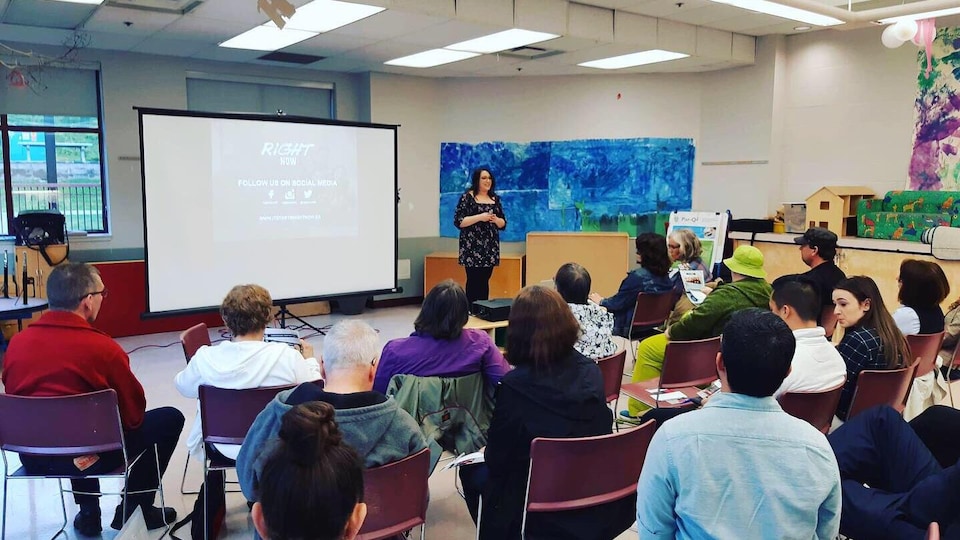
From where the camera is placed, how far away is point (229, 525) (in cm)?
301

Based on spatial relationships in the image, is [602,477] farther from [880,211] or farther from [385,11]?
[880,211]

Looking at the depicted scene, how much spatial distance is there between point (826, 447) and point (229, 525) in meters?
2.50

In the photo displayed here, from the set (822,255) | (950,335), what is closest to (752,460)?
(822,255)

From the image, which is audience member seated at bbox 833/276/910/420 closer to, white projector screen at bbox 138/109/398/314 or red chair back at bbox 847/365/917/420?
red chair back at bbox 847/365/917/420

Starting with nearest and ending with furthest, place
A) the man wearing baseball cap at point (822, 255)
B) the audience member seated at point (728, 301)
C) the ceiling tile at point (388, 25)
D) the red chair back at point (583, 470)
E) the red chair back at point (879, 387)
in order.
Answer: the red chair back at point (583, 470)
the red chair back at point (879, 387)
the audience member seated at point (728, 301)
the man wearing baseball cap at point (822, 255)
the ceiling tile at point (388, 25)

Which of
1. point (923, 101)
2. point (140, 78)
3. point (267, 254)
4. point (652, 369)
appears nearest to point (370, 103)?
point (140, 78)

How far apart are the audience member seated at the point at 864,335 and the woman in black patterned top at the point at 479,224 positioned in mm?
3631

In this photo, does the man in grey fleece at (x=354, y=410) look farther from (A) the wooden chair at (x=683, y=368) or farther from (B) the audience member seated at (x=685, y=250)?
(B) the audience member seated at (x=685, y=250)

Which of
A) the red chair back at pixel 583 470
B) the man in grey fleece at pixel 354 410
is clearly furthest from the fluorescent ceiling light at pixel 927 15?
the man in grey fleece at pixel 354 410

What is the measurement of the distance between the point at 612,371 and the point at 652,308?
1.80 m

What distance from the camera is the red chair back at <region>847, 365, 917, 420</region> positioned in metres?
2.77

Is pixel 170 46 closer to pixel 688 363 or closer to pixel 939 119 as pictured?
pixel 688 363

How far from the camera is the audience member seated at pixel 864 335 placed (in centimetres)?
293

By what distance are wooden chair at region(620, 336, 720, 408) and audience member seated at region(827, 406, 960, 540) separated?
3.76ft
